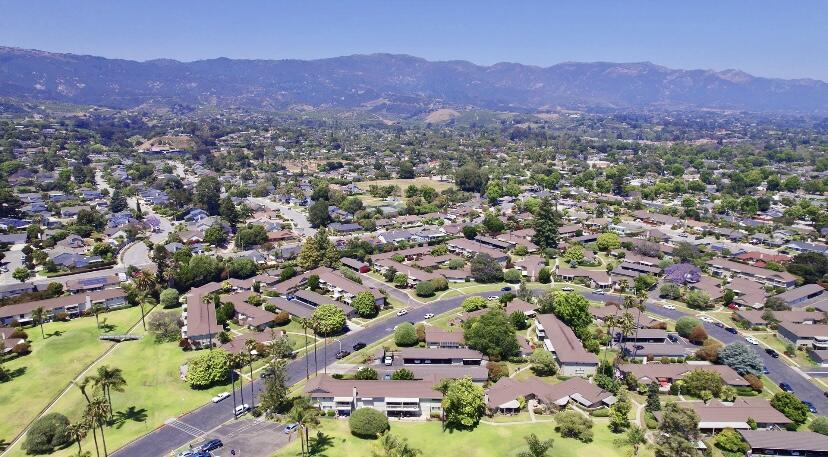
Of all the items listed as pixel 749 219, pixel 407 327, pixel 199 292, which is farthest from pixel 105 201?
pixel 749 219

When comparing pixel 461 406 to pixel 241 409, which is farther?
pixel 241 409

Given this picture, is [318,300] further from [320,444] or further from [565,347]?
[565,347]

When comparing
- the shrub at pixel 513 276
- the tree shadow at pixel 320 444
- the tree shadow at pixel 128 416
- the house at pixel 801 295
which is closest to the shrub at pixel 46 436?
the tree shadow at pixel 128 416

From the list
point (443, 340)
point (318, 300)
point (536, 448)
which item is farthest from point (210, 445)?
point (318, 300)

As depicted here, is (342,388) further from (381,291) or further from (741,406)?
(741,406)

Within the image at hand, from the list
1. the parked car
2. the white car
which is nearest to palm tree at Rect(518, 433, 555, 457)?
the parked car

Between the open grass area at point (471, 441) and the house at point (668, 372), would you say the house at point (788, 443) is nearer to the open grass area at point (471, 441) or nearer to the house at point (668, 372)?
the open grass area at point (471, 441)
